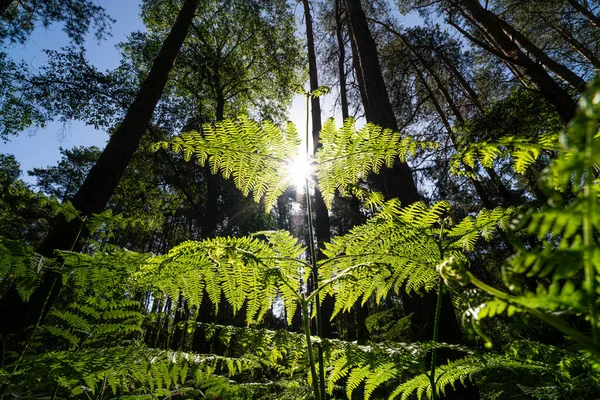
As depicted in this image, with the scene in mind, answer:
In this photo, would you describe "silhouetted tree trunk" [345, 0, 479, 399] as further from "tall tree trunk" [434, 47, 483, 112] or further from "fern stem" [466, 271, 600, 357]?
"tall tree trunk" [434, 47, 483, 112]

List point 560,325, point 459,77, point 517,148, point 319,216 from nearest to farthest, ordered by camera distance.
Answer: point 560,325, point 517,148, point 319,216, point 459,77

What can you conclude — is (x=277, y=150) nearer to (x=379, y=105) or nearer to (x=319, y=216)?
(x=379, y=105)

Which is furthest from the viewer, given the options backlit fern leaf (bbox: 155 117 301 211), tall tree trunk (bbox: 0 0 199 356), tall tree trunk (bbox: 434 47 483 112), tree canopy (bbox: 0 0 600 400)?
tall tree trunk (bbox: 434 47 483 112)

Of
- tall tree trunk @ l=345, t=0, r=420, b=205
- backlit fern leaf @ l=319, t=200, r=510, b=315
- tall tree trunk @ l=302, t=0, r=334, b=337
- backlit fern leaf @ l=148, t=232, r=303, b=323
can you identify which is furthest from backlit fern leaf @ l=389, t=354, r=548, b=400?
Result: tall tree trunk @ l=302, t=0, r=334, b=337

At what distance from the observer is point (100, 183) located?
358cm

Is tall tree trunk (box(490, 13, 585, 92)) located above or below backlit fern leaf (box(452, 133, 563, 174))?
above

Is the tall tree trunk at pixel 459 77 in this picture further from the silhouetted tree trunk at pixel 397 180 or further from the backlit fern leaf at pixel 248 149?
the backlit fern leaf at pixel 248 149

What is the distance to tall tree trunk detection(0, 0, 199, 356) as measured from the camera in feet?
8.06

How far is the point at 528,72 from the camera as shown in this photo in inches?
189

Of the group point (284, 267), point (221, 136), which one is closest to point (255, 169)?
point (221, 136)

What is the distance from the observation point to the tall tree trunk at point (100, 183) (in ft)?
8.06

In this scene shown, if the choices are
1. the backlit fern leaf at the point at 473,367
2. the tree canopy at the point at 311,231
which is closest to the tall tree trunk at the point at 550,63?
the tree canopy at the point at 311,231

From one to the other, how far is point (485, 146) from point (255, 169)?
2.97ft

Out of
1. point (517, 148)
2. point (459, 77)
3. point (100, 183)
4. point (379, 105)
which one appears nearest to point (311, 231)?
point (517, 148)
